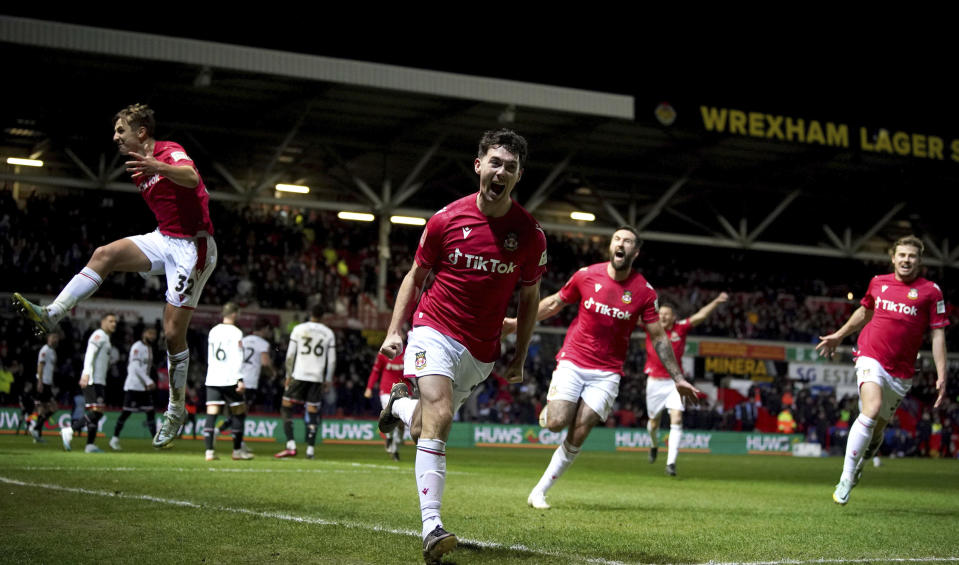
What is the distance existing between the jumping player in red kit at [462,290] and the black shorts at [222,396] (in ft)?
31.2

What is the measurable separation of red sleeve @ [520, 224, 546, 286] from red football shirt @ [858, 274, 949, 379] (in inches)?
209

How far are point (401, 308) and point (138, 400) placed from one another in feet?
46.3

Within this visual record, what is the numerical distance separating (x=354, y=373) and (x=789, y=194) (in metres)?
16.4

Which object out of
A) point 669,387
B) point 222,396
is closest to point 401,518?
point 222,396

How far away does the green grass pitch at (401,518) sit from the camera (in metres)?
6.48

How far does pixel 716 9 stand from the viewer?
37.9 meters

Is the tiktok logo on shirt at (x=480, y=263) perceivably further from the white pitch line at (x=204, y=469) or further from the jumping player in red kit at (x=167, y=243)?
the white pitch line at (x=204, y=469)

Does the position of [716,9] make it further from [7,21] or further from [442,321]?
[442,321]

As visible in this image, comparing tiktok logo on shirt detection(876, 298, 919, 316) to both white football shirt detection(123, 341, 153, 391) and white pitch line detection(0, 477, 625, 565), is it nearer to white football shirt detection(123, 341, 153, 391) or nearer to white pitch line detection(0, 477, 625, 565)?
white pitch line detection(0, 477, 625, 565)

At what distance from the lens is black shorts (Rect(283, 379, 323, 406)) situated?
57.5 feet

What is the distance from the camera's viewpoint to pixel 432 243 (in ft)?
21.7

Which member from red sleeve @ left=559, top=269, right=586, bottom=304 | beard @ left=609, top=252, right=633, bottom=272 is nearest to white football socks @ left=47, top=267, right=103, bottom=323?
red sleeve @ left=559, top=269, right=586, bottom=304

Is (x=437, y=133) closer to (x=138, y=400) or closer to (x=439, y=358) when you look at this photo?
(x=138, y=400)

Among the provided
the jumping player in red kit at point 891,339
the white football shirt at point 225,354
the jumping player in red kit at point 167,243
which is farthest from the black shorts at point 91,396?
→ the jumping player in red kit at point 891,339
